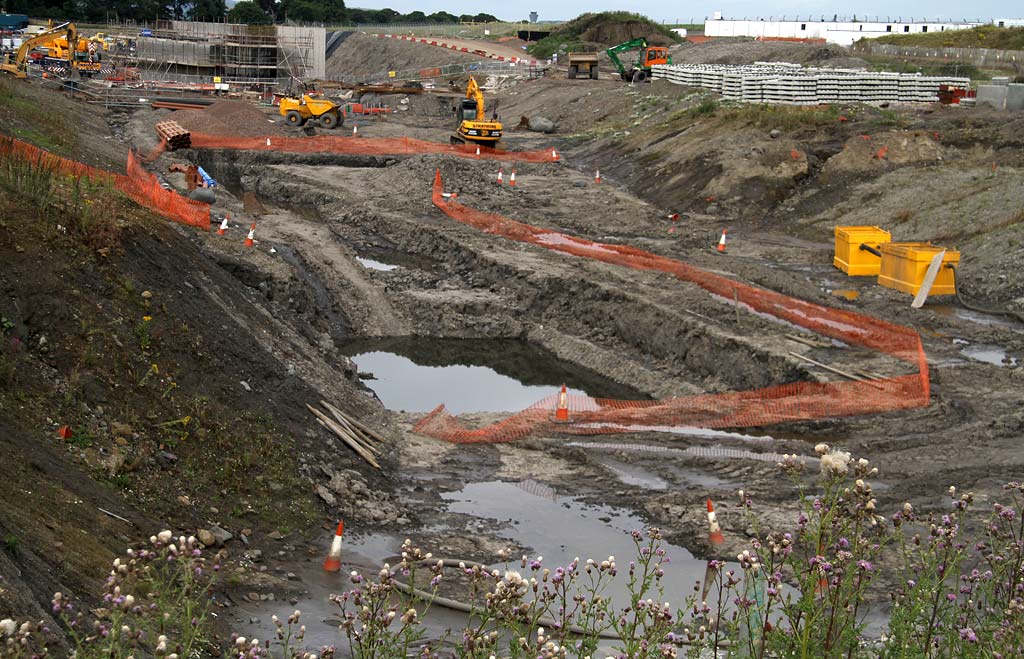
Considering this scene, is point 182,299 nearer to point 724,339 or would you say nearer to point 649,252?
point 724,339

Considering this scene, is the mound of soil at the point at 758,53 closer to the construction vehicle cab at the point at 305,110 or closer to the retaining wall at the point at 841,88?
the retaining wall at the point at 841,88

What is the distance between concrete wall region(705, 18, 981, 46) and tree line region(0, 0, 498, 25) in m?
39.6

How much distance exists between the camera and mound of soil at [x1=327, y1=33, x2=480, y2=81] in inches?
3187

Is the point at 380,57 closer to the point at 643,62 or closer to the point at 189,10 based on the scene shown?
the point at 189,10

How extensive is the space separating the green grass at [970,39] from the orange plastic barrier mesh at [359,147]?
3196 centimetres

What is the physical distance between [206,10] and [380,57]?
67.6ft

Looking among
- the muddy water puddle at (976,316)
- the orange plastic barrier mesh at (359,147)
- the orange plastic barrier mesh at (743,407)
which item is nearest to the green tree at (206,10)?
the orange plastic barrier mesh at (359,147)

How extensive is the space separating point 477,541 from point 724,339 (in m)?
9.09

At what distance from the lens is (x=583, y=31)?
87938 mm

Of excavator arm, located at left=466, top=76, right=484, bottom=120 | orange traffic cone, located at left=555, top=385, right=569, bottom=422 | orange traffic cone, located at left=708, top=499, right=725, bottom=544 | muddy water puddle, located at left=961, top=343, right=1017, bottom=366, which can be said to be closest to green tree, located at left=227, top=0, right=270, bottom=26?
excavator arm, located at left=466, top=76, right=484, bottom=120

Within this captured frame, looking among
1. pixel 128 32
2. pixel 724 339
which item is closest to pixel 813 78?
pixel 724 339

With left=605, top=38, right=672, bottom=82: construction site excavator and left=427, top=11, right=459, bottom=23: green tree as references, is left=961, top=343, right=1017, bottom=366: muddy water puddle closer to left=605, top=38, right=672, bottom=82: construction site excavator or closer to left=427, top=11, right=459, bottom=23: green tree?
left=605, top=38, right=672, bottom=82: construction site excavator

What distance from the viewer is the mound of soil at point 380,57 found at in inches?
3187

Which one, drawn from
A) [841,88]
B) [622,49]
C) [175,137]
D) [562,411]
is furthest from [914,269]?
[622,49]
